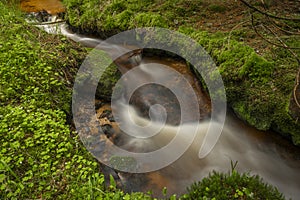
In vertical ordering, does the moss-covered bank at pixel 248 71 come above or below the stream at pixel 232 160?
above

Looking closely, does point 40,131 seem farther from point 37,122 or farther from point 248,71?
point 248,71

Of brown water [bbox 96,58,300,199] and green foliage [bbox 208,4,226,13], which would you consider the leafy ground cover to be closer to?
brown water [bbox 96,58,300,199]

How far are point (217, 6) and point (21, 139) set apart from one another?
721cm

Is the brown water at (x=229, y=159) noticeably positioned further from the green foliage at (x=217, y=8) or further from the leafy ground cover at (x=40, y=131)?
the green foliage at (x=217, y=8)

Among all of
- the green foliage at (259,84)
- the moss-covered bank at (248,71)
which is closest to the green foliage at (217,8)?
the moss-covered bank at (248,71)

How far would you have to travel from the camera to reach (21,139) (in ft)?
12.0

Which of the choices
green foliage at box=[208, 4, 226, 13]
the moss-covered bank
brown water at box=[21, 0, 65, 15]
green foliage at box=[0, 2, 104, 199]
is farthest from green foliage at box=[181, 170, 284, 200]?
brown water at box=[21, 0, 65, 15]

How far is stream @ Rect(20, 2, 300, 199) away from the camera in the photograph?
4484mm

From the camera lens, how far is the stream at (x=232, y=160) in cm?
448

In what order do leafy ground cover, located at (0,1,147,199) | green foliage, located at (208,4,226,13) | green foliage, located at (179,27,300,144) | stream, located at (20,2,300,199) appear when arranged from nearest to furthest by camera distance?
leafy ground cover, located at (0,1,147,199)
stream, located at (20,2,300,199)
green foliage, located at (179,27,300,144)
green foliage, located at (208,4,226,13)

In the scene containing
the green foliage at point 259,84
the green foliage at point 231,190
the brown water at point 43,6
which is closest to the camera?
the green foliage at point 231,190

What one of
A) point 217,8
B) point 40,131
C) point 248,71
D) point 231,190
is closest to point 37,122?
point 40,131

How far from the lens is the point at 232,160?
16.4 ft

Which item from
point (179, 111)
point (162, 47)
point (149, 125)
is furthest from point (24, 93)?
point (162, 47)
